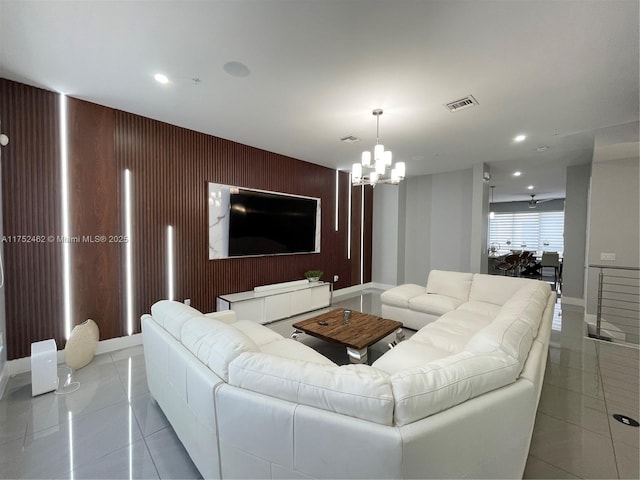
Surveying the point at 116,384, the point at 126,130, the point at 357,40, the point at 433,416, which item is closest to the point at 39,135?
the point at 126,130

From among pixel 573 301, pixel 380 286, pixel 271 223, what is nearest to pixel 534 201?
pixel 573 301

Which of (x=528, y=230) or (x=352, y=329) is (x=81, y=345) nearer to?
(x=352, y=329)

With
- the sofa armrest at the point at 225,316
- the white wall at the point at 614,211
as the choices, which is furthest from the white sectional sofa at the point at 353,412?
the white wall at the point at 614,211

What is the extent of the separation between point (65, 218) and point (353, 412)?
11.6ft

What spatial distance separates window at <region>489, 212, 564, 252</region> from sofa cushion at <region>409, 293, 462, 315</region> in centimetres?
903

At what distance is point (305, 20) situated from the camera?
1.82 metres

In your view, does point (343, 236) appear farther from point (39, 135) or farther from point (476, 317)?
point (39, 135)

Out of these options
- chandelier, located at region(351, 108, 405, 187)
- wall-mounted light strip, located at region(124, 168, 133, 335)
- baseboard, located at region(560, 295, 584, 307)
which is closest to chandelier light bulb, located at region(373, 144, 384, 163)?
chandelier, located at region(351, 108, 405, 187)

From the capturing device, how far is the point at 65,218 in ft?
9.49

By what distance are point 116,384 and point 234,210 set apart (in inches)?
101

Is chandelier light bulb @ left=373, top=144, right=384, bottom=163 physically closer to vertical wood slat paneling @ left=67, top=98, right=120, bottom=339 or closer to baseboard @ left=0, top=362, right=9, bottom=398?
vertical wood slat paneling @ left=67, top=98, right=120, bottom=339

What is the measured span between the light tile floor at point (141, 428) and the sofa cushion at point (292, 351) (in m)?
0.83

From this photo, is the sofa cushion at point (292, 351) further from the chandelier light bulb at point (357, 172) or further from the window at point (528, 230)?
the window at point (528, 230)

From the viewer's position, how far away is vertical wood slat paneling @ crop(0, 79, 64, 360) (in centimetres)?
260
